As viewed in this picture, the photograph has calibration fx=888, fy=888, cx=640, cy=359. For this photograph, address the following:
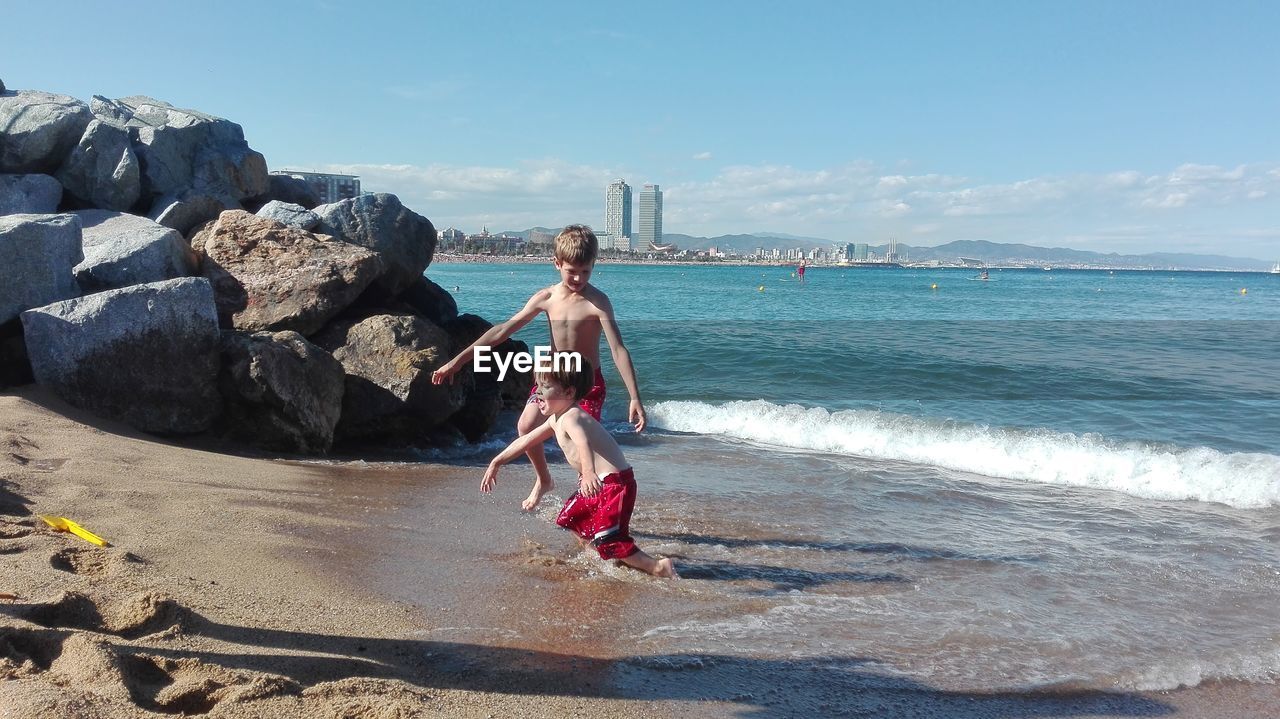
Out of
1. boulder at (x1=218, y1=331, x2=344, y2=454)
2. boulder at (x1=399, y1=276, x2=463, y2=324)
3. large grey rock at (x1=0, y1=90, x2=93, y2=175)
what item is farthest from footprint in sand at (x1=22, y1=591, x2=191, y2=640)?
large grey rock at (x1=0, y1=90, x2=93, y2=175)

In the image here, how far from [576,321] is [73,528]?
253cm

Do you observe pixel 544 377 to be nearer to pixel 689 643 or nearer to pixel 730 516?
pixel 689 643

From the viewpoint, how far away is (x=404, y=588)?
13.4 feet

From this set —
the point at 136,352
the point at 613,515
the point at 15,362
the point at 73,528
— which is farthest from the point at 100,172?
the point at 613,515

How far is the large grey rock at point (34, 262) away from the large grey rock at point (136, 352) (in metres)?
0.45

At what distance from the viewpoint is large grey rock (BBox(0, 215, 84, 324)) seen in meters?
6.96

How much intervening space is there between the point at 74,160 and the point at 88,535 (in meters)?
8.67

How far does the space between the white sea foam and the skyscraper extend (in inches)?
3222

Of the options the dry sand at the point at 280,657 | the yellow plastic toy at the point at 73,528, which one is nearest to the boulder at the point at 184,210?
the dry sand at the point at 280,657

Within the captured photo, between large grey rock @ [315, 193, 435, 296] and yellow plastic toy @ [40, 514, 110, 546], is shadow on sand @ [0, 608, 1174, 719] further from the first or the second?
large grey rock @ [315, 193, 435, 296]

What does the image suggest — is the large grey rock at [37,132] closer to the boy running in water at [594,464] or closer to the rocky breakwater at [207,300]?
the rocky breakwater at [207,300]

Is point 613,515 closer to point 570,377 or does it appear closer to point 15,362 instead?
point 570,377

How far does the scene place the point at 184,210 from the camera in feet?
34.0

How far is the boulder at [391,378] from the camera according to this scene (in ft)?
25.6
